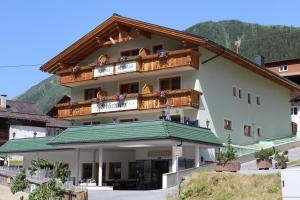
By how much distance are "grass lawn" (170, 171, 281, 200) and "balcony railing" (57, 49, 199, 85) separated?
1102 centimetres

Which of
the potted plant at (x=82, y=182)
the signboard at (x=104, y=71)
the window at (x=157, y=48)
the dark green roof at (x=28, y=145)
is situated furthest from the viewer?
the dark green roof at (x=28, y=145)

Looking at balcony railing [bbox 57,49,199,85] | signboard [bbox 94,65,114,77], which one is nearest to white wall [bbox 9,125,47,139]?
balcony railing [bbox 57,49,199,85]

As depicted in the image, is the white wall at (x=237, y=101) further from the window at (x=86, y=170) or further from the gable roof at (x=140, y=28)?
the window at (x=86, y=170)

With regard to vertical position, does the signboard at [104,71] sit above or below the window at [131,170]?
above

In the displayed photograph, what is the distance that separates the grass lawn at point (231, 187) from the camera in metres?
21.7

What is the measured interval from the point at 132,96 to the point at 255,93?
11.4 metres

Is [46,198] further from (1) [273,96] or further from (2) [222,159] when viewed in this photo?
(1) [273,96]

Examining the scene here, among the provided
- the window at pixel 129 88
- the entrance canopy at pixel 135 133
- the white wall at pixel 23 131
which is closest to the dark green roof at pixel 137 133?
the entrance canopy at pixel 135 133

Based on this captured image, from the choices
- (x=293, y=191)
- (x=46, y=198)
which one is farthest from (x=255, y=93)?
(x=293, y=191)

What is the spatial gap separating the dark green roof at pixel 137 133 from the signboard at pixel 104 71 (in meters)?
5.58

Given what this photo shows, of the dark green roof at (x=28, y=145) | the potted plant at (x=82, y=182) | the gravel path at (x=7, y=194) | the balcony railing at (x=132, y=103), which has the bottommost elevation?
the gravel path at (x=7, y=194)

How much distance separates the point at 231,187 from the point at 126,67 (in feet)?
52.3

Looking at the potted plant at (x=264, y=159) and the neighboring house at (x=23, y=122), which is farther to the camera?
the neighboring house at (x=23, y=122)

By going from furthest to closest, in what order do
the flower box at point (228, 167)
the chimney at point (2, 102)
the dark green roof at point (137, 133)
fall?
the chimney at point (2, 102) → the dark green roof at point (137, 133) → the flower box at point (228, 167)
